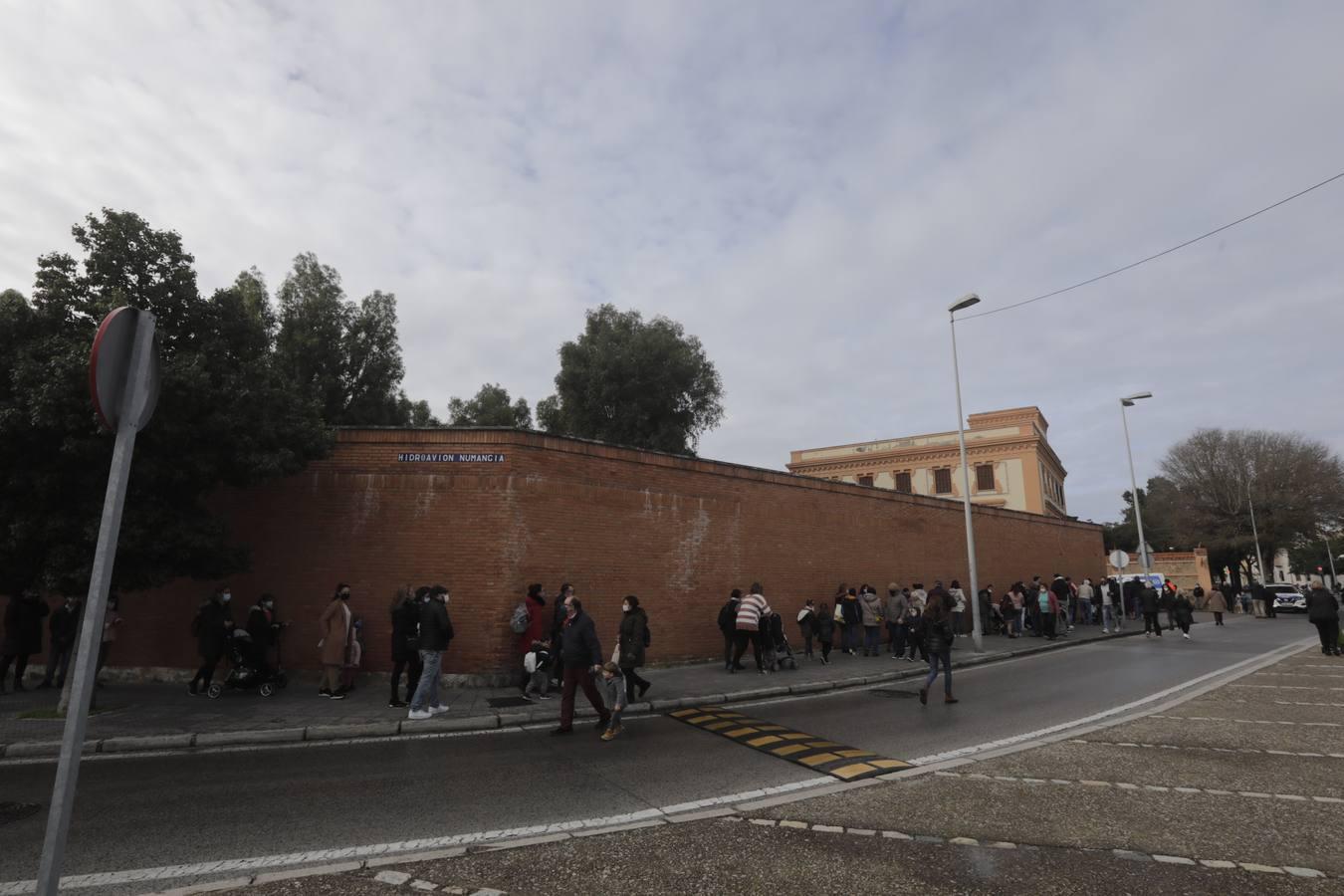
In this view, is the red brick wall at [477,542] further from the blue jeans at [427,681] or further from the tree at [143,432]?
the blue jeans at [427,681]

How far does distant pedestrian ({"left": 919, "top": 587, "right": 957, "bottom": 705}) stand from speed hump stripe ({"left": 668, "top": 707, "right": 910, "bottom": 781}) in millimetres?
3048

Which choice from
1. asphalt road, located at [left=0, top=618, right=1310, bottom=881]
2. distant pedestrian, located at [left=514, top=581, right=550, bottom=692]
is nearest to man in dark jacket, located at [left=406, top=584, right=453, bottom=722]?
asphalt road, located at [left=0, top=618, right=1310, bottom=881]

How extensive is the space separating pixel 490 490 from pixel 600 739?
20.0ft

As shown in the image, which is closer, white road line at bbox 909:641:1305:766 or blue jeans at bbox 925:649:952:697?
white road line at bbox 909:641:1305:766

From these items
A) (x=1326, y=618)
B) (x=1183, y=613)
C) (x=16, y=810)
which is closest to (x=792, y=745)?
(x=16, y=810)

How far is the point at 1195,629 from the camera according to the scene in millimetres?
25406

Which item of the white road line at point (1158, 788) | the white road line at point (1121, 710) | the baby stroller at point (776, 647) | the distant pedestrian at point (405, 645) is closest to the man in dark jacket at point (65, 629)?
the distant pedestrian at point (405, 645)

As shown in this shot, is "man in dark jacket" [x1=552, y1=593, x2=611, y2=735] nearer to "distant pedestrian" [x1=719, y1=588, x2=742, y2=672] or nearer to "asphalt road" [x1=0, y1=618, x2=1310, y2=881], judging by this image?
"asphalt road" [x1=0, y1=618, x2=1310, y2=881]

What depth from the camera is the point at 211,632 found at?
11359 mm

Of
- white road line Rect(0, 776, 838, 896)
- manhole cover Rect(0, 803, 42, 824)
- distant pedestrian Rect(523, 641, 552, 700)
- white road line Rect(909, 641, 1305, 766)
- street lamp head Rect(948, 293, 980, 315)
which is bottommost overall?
white road line Rect(909, 641, 1305, 766)

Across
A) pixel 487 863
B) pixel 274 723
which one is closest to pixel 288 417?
pixel 274 723

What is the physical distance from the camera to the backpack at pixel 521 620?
12.2 m

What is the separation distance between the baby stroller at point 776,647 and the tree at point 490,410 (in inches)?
1074

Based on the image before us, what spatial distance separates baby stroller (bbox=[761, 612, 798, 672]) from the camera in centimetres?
1424
